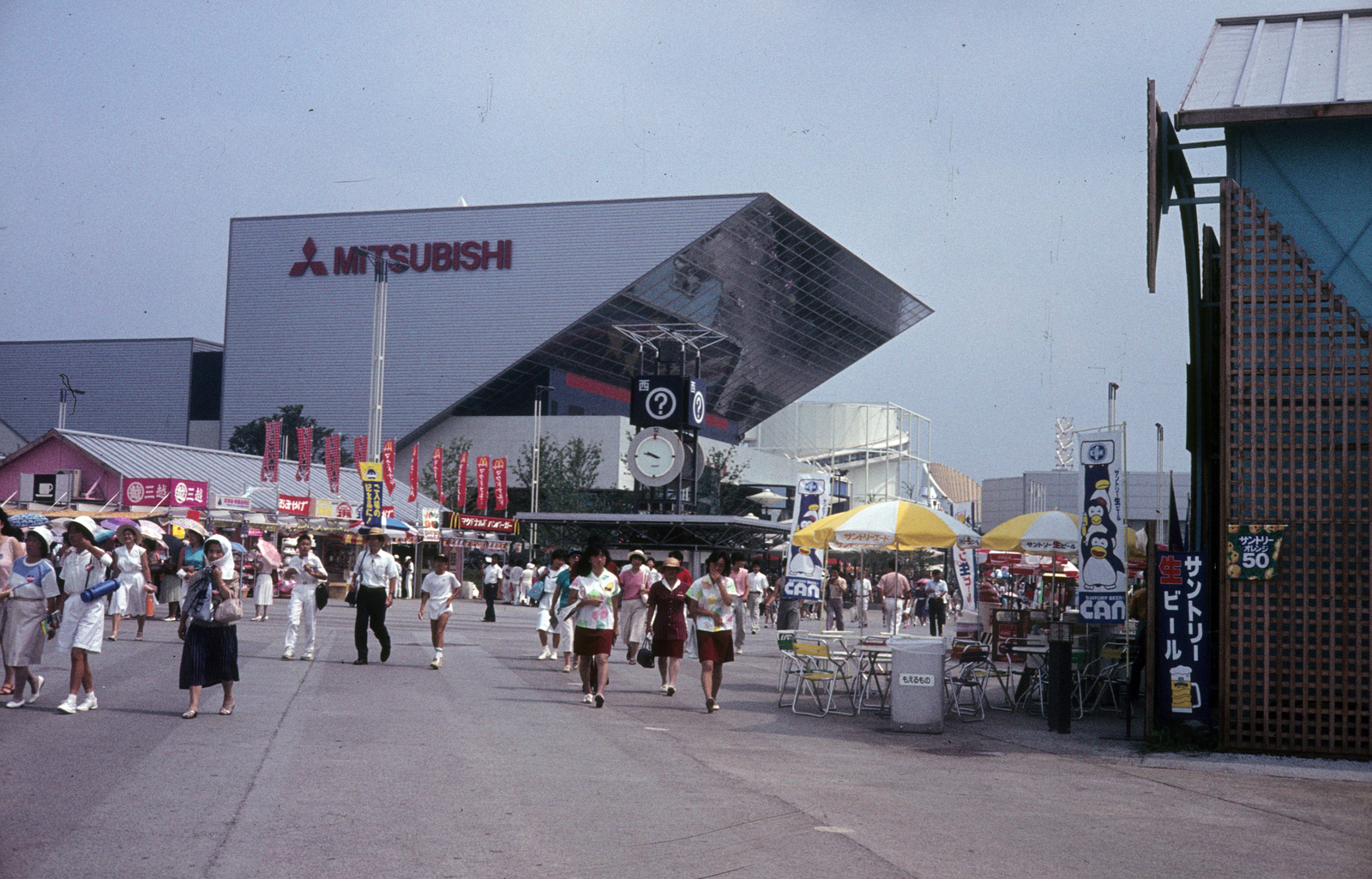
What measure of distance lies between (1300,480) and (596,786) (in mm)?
7033

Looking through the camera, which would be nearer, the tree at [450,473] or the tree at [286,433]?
the tree at [450,473]

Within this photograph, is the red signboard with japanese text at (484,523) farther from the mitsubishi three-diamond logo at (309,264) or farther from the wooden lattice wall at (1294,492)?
the wooden lattice wall at (1294,492)

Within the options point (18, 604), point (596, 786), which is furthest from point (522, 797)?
point (18, 604)

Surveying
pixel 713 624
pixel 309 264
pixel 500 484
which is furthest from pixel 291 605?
pixel 309 264

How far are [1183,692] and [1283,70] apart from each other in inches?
249

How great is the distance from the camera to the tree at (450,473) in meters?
62.7

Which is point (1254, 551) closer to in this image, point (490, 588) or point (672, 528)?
point (490, 588)

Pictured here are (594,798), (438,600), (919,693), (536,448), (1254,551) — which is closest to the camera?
(594,798)

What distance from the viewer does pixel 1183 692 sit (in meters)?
11.5

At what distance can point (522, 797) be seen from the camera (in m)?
7.66

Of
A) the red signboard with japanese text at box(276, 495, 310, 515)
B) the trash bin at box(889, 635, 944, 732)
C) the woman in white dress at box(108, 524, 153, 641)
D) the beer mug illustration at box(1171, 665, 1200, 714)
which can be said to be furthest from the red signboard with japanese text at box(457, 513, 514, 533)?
the beer mug illustration at box(1171, 665, 1200, 714)

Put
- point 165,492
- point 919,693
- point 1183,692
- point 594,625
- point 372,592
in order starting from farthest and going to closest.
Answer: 1. point 165,492
2. point 372,592
3. point 594,625
4. point 919,693
5. point 1183,692

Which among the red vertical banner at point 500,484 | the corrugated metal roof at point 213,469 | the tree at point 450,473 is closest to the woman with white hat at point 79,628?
the corrugated metal roof at point 213,469

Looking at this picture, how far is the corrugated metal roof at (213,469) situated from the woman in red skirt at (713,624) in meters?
26.8
